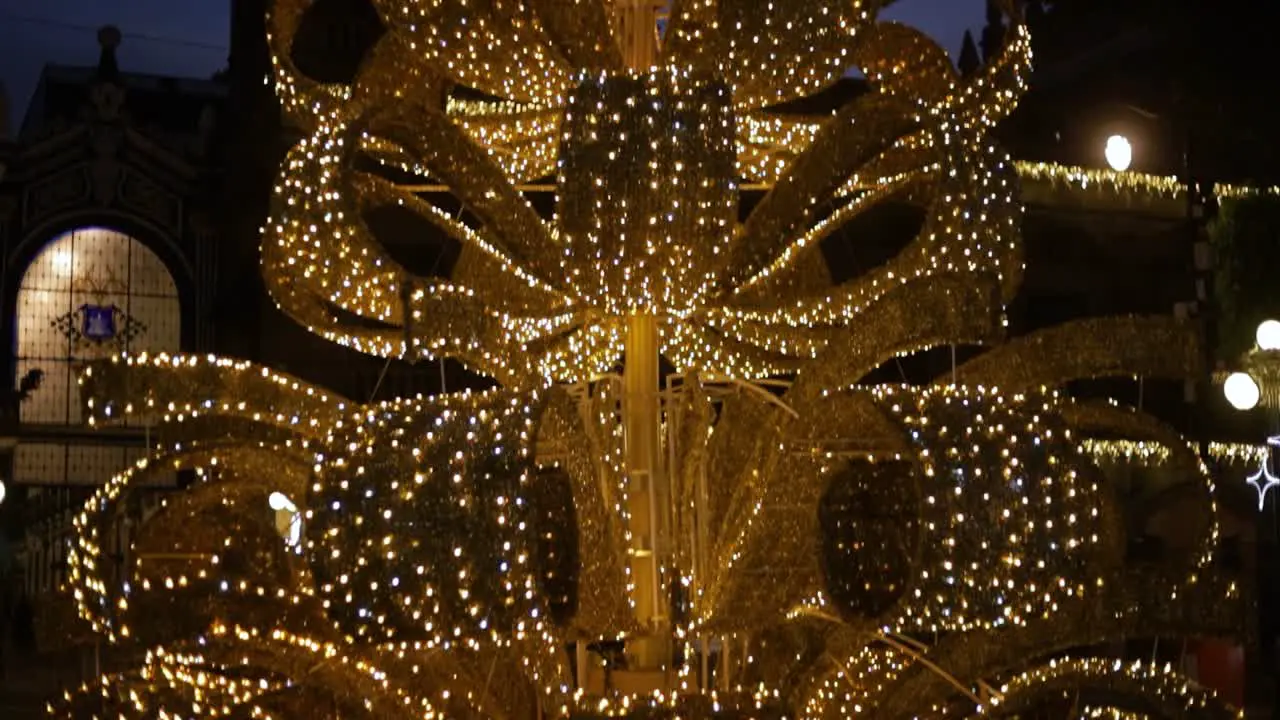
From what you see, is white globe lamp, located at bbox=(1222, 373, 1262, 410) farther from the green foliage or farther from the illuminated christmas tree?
the illuminated christmas tree

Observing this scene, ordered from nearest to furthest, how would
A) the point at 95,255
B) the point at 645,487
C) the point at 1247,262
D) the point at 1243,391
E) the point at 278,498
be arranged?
1. the point at 645,487
2. the point at 278,498
3. the point at 1243,391
4. the point at 1247,262
5. the point at 95,255

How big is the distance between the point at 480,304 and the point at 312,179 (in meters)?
0.38

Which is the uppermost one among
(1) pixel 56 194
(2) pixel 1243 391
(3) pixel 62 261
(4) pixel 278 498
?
(1) pixel 56 194

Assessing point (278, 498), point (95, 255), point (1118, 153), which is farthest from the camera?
point (95, 255)

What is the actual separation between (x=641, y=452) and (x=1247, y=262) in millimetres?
7616

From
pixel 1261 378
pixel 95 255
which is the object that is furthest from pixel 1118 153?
pixel 95 255

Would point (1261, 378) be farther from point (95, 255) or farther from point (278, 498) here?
point (95, 255)

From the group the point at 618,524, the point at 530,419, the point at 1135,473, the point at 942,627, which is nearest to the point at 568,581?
the point at 618,524

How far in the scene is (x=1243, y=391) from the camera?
8.05m

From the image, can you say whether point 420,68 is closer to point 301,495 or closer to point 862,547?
point 301,495

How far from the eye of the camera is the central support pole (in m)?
3.08

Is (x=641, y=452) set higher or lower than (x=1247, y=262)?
lower

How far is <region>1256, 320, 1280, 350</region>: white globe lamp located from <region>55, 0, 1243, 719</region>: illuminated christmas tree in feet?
16.0

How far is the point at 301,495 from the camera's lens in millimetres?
3127
